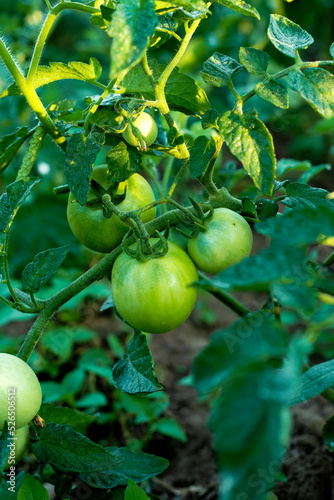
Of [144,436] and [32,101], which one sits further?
[144,436]

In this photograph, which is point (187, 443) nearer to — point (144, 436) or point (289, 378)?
point (144, 436)

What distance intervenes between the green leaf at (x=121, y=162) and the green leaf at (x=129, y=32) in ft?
0.70

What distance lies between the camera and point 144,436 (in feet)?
4.39

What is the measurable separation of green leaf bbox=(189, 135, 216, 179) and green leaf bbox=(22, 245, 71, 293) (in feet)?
0.75

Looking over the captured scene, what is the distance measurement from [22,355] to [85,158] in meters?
0.30

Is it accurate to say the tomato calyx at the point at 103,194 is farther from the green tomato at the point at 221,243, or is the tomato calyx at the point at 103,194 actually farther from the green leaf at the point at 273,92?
the green leaf at the point at 273,92

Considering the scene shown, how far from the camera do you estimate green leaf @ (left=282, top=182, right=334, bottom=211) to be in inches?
27.7

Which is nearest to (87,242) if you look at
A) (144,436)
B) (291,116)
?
(144,436)

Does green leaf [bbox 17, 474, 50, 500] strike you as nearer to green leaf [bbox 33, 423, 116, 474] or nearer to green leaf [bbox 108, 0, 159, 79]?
green leaf [bbox 33, 423, 116, 474]

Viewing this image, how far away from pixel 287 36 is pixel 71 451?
0.65 metres

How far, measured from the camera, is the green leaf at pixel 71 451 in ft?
2.30

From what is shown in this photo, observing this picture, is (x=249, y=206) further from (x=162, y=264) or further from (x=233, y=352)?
(x=233, y=352)

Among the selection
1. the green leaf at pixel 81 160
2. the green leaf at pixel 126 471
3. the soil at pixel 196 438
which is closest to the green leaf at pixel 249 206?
the green leaf at pixel 81 160

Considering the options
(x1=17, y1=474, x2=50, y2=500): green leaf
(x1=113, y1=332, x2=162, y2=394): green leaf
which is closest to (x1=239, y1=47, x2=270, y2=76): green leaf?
(x1=113, y1=332, x2=162, y2=394): green leaf
